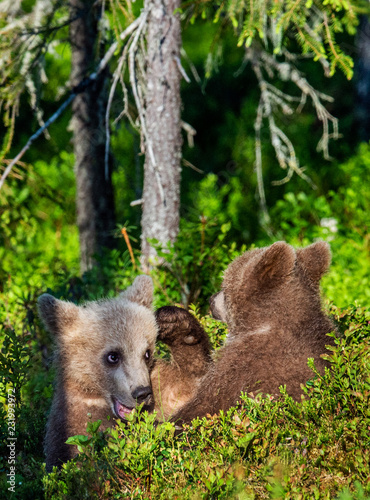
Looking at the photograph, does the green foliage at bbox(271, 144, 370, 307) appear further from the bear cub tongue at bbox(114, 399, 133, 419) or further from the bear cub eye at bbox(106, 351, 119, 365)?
the bear cub tongue at bbox(114, 399, 133, 419)

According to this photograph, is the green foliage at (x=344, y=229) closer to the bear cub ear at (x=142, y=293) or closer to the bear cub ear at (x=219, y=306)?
the bear cub ear at (x=219, y=306)

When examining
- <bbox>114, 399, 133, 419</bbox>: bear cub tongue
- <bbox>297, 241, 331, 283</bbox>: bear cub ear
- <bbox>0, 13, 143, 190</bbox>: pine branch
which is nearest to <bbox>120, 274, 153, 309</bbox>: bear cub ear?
<bbox>114, 399, 133, 419</bbox>: bear cub tongue

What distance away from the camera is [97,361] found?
14.4 ft

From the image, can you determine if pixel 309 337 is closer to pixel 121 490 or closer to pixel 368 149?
pixel 121 490

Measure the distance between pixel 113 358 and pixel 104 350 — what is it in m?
0.09

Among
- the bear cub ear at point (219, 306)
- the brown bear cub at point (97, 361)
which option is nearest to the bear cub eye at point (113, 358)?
the brown bear cub at point (97, 361)

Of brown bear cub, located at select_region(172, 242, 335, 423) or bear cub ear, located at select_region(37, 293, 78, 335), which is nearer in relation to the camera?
brown bear cub, located at select_region(172, 242, 335, 423)

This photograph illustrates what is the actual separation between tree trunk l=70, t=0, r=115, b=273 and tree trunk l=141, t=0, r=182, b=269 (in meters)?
1.82

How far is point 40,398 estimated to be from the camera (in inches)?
200

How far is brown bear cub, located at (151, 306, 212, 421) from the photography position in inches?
182

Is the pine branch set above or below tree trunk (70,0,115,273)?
above

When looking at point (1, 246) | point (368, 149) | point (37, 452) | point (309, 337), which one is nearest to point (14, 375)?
point (37, 452)

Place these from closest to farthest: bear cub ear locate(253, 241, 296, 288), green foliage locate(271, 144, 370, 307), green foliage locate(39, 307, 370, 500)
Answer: green foliage locate(39, 307, 370, 500) < bear cub ear locate(253, 241, 296, 288) < green foliage locate(271, 144, 370, 307)

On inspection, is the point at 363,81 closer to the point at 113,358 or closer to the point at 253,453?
the point at 113,358
